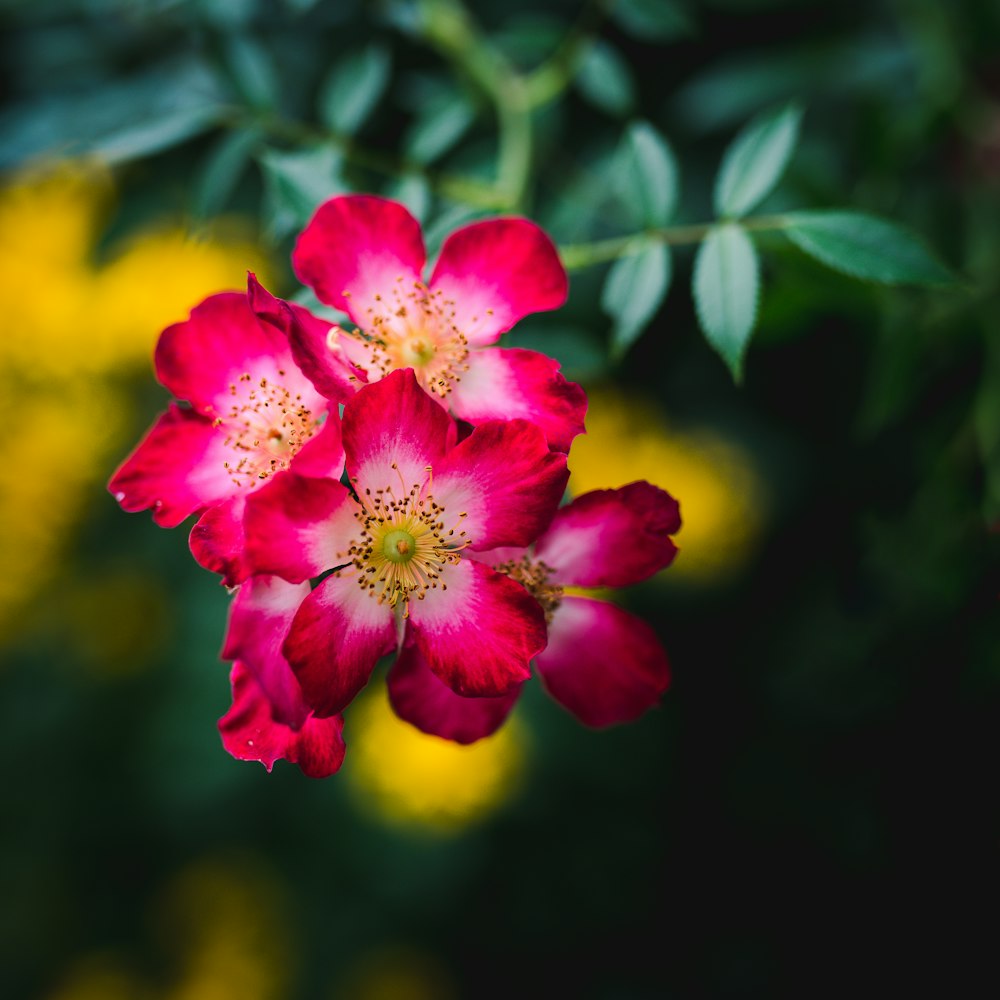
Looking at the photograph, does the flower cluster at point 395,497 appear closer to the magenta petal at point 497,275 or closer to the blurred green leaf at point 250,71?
the magenta petal at point 497,275

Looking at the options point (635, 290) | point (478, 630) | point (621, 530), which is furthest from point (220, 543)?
point (635, 290)

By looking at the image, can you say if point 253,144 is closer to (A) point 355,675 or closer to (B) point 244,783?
(A) point 355,675

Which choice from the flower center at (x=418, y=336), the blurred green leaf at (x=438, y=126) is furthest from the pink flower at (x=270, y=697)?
the blurred green leaf at (x=438, y=126)

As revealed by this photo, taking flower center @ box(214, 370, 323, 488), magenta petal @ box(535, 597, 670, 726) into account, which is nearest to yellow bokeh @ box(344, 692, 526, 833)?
magenta petal @ box(535, 597, 670, 726)

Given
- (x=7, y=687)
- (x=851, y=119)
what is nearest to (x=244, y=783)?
(x=7, y=687)

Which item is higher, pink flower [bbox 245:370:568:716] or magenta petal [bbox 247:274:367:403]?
magenta petal [bbox 247:274:367:403]

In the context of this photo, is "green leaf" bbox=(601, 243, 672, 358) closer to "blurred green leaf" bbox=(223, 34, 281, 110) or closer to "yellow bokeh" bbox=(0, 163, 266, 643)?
"blurred green leaf" bbox=(223, 34, 281, 110)

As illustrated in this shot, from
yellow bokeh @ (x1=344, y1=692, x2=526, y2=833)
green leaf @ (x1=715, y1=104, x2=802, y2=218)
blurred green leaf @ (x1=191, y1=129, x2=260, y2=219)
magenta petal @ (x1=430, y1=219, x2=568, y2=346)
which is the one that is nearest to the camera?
magenta petal @ (x1=430, y1=219, x2=568, y2=346)
